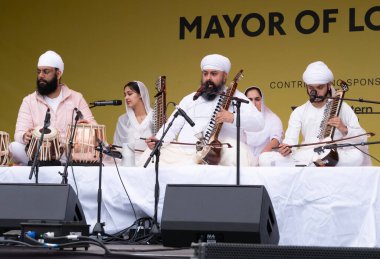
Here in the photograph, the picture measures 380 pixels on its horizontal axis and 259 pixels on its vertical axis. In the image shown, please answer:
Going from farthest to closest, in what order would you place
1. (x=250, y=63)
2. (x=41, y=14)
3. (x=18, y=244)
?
(x=41, y=14) < (x=250, y=63) < (x=18, y=244)

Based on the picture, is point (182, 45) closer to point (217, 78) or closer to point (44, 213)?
point (217, 78)

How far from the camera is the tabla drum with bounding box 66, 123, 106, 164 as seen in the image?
23.7ft

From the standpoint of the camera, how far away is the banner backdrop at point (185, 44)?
31.9ft

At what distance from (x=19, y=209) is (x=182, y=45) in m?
5.09

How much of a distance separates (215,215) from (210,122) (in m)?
2.24

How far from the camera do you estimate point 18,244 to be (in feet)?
15.6

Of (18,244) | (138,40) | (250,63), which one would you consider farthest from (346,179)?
(138,40)

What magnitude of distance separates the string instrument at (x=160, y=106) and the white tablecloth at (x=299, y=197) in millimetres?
1353

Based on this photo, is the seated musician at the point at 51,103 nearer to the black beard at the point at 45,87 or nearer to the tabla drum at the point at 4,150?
the black beard at the point at 45,87

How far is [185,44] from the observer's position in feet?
34.3

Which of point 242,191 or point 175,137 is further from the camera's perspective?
point 175,137

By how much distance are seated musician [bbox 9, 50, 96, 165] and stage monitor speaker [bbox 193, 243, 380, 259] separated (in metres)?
4.44

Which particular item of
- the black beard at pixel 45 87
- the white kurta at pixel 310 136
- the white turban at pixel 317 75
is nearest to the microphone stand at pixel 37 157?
the black beard at pixel 45 87

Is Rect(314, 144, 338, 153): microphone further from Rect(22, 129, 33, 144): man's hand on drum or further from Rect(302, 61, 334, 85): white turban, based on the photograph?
Rect(22, 129, 33, 144): man's hand on drum
